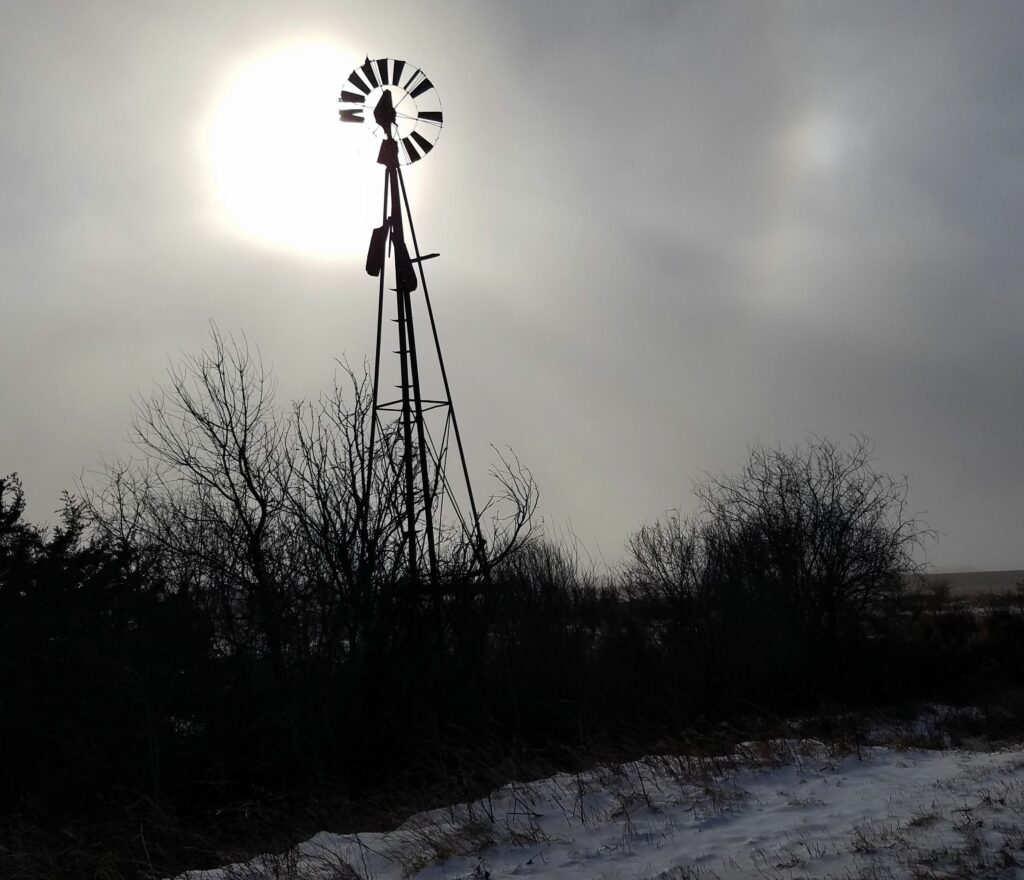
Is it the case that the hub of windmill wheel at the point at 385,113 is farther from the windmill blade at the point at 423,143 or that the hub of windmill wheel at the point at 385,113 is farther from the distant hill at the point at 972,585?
the distant hill at the point at 972,585

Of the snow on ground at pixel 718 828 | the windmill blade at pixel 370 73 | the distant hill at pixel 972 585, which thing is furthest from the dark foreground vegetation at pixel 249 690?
the distant hill at pixel 972 585

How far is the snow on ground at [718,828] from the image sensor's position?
596 cm

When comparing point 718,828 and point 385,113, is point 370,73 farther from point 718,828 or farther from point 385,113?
point 718,828

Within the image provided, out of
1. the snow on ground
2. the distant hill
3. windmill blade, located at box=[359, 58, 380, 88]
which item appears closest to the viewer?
the snow on ground

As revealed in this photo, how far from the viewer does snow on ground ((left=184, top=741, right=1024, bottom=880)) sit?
596 cm

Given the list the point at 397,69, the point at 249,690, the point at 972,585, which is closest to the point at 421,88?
the point at 397,69

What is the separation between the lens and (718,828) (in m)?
7.18

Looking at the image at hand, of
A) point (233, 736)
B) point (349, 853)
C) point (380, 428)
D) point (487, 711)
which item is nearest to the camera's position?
point (349, 853)

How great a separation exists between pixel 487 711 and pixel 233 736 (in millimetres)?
4493

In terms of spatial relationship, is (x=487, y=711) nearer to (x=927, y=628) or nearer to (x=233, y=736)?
(x=233, y=736)

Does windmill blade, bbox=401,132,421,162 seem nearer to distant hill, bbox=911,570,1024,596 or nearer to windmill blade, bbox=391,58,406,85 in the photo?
windmill blade, bbox=391,58,406,85

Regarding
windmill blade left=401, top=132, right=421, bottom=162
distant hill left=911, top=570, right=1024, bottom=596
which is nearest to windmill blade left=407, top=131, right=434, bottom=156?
windmill blade left=401, top=132, right=421, bottom=162

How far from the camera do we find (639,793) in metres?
8.20

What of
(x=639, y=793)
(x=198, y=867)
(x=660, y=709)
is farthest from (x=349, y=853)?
(x=660, y=709)
